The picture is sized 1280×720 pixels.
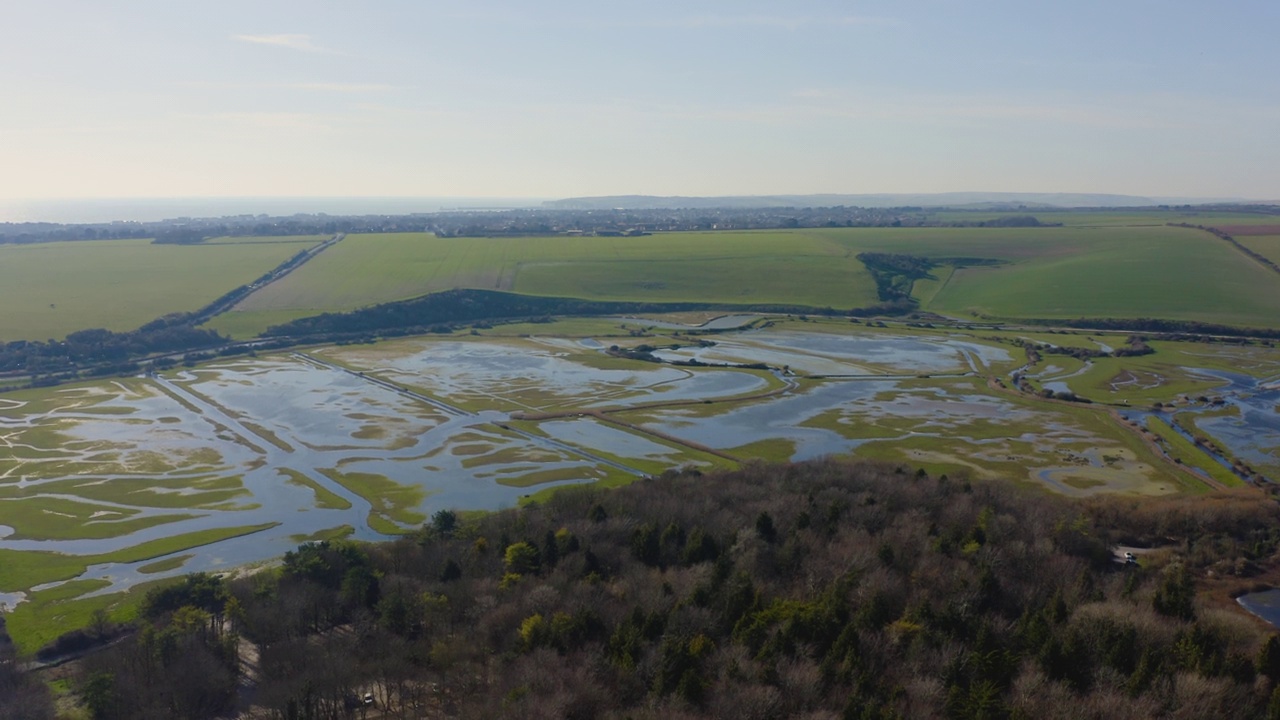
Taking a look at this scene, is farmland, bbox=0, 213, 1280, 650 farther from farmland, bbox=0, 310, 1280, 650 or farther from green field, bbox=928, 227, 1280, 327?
green field, bbox=928, 227, 1280, 327

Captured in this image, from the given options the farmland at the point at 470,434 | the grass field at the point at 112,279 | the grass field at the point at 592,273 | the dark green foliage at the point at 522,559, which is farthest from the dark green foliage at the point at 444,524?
the grass field at the point at 592,273

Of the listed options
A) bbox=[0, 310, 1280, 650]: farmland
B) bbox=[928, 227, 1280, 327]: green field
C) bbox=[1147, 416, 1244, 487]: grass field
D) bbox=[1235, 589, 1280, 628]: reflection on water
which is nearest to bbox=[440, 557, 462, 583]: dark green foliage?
bbox=[0, 310, 1280, 650]: farmland

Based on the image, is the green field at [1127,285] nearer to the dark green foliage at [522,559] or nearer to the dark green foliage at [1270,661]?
the dark green foliage at [1270,661]

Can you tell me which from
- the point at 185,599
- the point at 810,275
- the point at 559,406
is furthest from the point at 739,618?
the point at 810,275

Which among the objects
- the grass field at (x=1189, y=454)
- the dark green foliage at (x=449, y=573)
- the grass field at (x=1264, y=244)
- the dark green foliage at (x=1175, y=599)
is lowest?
the grass field at (x=1189, y=454)

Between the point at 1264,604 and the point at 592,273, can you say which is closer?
the point at 1264,604

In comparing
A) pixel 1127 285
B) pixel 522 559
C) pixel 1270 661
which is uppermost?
pixel 1127 285

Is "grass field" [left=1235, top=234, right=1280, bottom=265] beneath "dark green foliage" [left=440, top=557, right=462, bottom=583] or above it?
above

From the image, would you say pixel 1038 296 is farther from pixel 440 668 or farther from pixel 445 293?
pixel 440 668

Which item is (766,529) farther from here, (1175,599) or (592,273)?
(592,273)

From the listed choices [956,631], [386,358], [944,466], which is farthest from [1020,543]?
[386,358]
